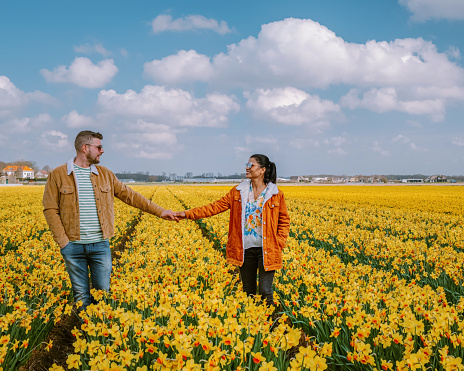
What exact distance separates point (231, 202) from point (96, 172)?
1743mm

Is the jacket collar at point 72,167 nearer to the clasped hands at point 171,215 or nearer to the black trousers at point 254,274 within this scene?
the clasped hands at point 171,215

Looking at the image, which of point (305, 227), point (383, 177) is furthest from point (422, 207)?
point (383, 177)

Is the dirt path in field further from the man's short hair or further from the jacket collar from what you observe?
the man's short hair

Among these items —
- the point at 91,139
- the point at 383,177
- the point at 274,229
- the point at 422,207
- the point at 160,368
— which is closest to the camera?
the point at 160,368

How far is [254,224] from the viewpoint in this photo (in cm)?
455

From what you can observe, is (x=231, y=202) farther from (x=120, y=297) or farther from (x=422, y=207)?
(x=422, y=207)

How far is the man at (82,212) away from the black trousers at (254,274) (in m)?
1.76

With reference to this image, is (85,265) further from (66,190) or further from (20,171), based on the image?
(20,171)

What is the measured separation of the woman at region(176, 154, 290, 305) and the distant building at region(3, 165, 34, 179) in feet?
507

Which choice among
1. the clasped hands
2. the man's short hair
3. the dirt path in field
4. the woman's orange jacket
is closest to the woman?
the woman's orange jacket

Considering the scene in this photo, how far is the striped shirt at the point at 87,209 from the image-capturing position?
168 inches

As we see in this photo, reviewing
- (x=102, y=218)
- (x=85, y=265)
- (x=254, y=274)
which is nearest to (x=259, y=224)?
(x=254, y=274)

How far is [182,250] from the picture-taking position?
23.1ft

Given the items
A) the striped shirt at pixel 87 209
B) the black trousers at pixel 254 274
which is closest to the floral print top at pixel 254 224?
the black trousers at pixel 254 274
